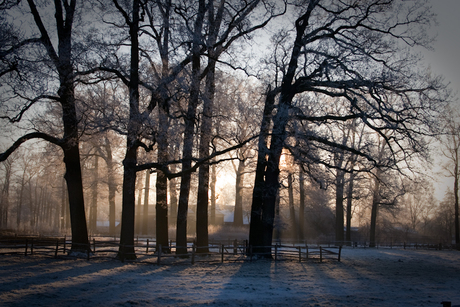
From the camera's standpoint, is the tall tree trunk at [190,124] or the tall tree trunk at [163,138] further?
the tall tree trunk at [190,124]

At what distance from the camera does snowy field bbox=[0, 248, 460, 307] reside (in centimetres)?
939

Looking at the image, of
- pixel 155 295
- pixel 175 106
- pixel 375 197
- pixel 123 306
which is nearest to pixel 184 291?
pixel 155 295

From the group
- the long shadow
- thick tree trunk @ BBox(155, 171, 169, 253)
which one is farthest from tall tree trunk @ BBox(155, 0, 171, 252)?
the long shadow

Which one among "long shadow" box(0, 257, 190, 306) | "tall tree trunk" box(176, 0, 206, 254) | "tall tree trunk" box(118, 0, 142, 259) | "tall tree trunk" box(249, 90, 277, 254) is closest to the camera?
"long shadow" box(0, 257, 190, 306)

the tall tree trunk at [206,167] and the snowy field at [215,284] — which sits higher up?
the tall tree trunk at [206,167]

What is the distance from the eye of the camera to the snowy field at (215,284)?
30.8 ft

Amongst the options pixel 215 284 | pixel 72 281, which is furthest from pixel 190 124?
pixel 72 281

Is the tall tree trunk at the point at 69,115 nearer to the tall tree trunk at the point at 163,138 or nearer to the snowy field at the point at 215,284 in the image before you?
the snowy field at the point at 215,284

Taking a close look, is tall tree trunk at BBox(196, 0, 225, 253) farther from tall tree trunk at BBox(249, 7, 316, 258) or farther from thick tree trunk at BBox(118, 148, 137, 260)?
thick tree trunk at BBox(118, 148, 137, 260)

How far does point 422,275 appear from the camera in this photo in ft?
50.1

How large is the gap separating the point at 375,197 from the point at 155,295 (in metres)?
28.0

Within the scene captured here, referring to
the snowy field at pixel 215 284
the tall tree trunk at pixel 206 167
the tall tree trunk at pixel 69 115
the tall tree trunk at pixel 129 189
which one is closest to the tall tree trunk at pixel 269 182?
the snowy field at pixel 215 284

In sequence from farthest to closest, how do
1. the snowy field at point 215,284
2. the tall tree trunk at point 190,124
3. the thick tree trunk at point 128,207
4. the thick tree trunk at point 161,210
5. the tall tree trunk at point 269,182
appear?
the thick tree trunk at point 161,210 → the tall tree trunk at point 269,182 → the tall tree trunk at point 190,124 → the thick tree trunk at point 128,207 → the snowy field at point 215,284

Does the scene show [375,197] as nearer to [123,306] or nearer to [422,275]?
[422,275]
